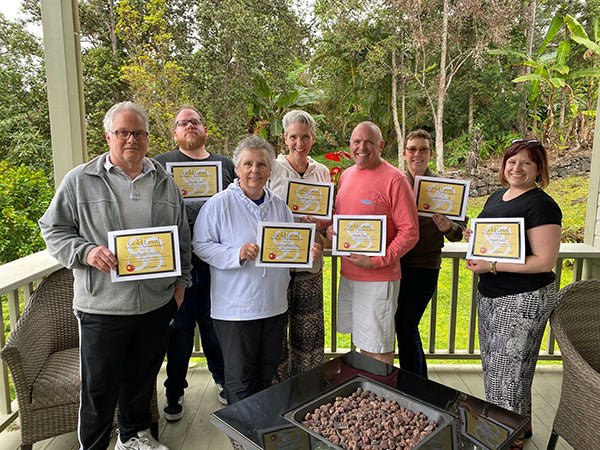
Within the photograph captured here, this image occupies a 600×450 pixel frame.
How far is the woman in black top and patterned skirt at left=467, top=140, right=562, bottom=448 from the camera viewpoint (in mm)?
1790

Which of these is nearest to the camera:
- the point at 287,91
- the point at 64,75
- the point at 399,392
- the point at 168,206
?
the point at 399,392

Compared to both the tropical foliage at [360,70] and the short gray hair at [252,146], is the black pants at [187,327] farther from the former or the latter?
the tropical foliage at [360,70]

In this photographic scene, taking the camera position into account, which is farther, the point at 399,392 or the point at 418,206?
the point at 418,206

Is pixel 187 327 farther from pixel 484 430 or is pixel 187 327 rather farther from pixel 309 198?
pixel 484 430

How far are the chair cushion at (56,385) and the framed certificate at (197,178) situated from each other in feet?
3.26

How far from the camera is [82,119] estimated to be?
8.70 feet

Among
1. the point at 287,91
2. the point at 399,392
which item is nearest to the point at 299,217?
the point at 399,392

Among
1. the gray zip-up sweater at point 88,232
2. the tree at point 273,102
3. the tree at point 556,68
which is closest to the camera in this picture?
the gray zip-up sweater at point 88,232

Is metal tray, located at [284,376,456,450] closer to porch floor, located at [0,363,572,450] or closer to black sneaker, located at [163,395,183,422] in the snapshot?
porch floor, located at [0,363,572,450]

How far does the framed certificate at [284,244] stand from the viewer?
5.90 ft

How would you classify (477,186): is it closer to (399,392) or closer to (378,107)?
(378,107)

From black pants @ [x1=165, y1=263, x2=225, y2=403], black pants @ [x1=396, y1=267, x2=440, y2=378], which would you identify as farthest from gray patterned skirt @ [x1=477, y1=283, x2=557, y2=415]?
black pants @ [x1=165, y1=263, x2=225, y2=403]

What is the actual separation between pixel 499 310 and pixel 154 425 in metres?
1.79

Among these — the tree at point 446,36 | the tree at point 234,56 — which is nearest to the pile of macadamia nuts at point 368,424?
the tree at point 234,56
